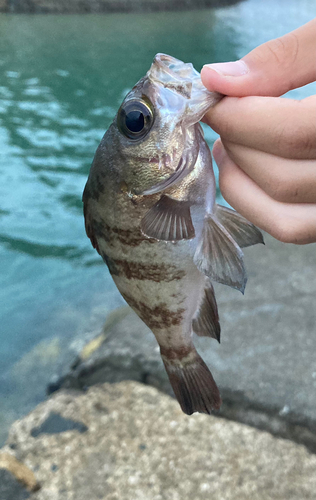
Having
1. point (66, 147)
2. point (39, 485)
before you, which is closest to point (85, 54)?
point (66, 147)

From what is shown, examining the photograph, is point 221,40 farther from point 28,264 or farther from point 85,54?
point 28,264

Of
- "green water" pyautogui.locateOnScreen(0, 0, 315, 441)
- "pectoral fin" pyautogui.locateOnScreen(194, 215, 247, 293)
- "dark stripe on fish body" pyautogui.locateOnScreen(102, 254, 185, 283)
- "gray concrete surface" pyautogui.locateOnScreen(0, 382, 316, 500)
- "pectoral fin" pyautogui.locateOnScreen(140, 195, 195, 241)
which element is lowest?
"green water" pyautogui.locateOnScreen(0, 0, 315, 441)

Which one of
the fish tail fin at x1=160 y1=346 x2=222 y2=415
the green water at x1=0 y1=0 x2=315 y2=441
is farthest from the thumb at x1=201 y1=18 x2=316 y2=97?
the green water at x1=0 y1=0 x2=315 y2=441

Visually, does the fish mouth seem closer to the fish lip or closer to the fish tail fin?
the fish lip

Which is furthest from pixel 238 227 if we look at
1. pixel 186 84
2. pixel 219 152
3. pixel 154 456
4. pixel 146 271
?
pixel 154 456

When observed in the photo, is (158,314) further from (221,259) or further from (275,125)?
(275,125)
